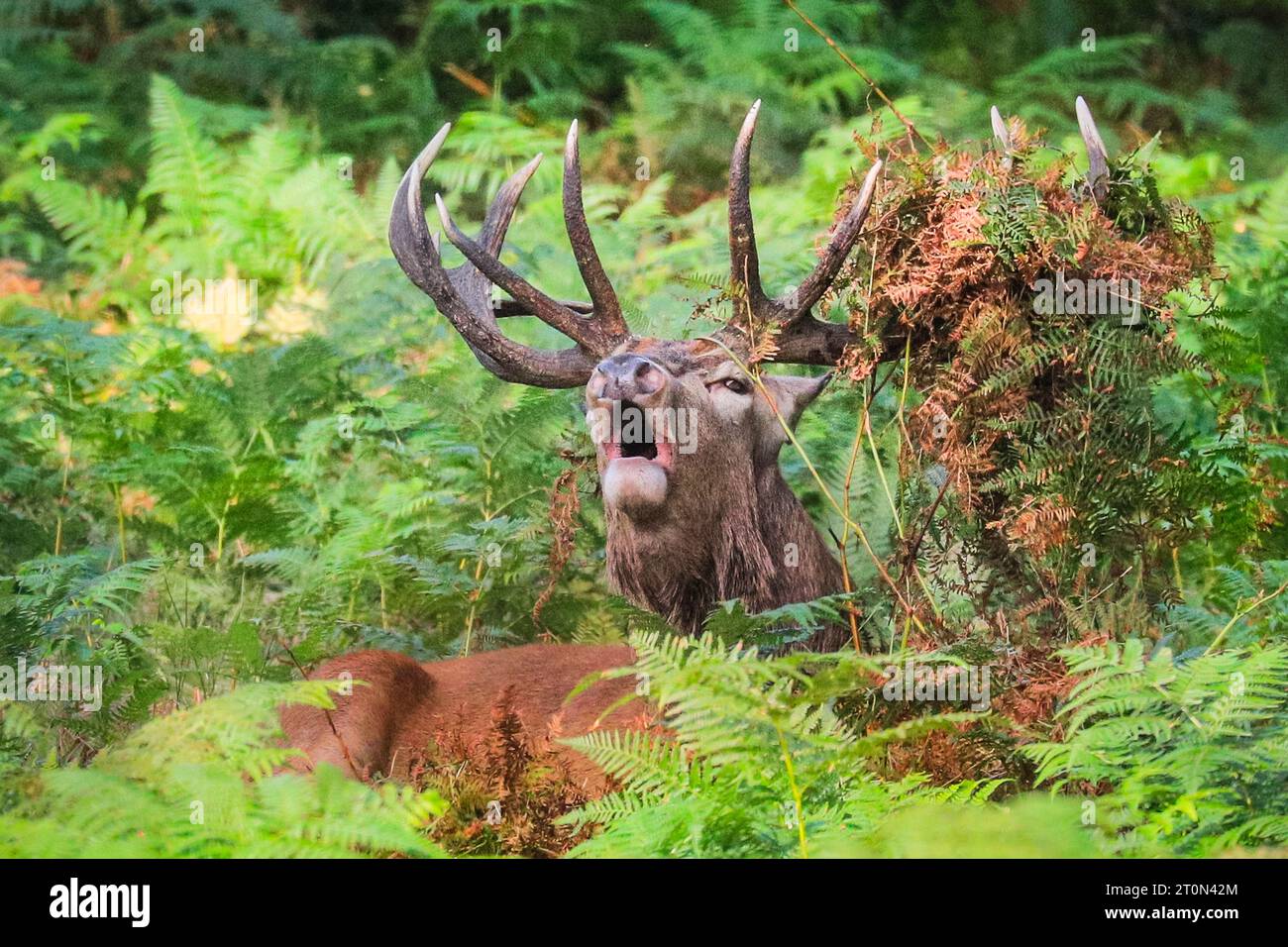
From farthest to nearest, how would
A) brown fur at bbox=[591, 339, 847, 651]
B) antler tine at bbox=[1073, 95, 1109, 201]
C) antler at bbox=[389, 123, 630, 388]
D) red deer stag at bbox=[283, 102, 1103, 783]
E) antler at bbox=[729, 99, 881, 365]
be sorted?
antler at bbox=[389, 123, 630, 388] → brown fur at bbox=[591, 339, 847, 651] → red deer stag at bbox=[283, 102, 1103, 783] → antler at bbox=[729, 99, 881, 365] → antler tine at bbox=[1073, 95, 1109, 201]

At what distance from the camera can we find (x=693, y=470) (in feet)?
21.2

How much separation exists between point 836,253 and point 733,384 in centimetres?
76

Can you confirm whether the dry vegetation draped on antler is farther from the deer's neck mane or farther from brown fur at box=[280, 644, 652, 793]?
brown fur at box=[280, 644, 652, 793]

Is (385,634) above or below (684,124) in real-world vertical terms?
below

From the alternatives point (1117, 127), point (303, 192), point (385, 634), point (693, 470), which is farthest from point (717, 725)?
point (1117, 127)

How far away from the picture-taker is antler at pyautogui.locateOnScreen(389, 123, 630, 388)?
6617 mm

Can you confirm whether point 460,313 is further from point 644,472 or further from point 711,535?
point 711,535

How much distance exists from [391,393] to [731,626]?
11.6 feet

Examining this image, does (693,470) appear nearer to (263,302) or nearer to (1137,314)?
(1137,314)

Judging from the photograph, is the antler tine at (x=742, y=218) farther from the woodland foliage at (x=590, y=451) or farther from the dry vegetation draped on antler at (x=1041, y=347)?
the dry vegetation draped on antler at (x=1041, y=347)

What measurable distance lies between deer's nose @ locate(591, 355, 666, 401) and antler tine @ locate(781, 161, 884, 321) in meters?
0.67

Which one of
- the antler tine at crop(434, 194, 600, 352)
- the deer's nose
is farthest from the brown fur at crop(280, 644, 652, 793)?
the antler tine at crop(434, 194, 600, 352)

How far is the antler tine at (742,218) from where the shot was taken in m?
6.21

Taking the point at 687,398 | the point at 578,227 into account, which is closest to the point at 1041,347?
the point at 687,398
